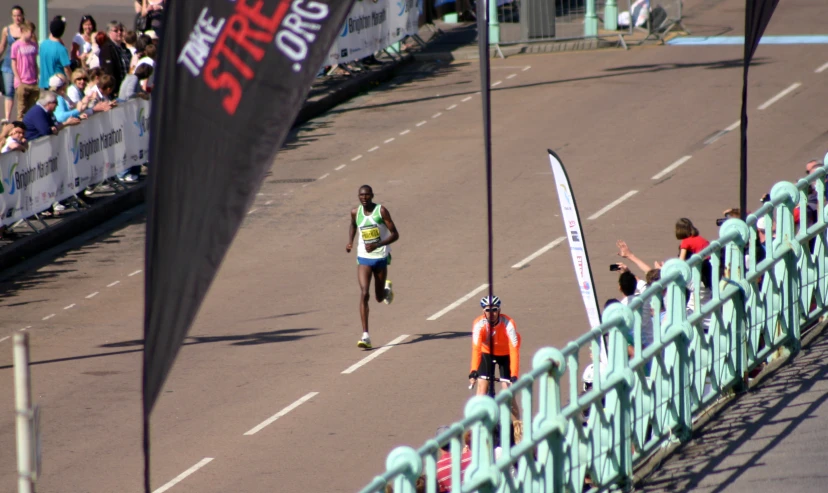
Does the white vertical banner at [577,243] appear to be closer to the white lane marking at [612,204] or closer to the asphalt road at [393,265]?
the asphalt road at [393,265]

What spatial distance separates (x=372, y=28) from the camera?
29125 millimetres

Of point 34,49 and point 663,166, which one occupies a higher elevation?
point 34,49

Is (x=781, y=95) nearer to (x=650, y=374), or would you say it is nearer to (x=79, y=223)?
(x=79, y=223)

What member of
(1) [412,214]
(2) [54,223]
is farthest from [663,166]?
(2) [54,223]

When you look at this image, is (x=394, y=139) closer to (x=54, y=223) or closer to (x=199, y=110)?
(x=54, y=223)

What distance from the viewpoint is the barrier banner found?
92.3 ft

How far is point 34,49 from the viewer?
22344 millimetres

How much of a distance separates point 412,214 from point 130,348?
6.08m

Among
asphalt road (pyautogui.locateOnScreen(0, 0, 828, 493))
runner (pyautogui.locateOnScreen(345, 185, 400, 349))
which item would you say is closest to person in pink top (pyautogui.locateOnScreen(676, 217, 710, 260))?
asphalt road (pyautogui.locateOnScreen(0, 0, 828, 493))

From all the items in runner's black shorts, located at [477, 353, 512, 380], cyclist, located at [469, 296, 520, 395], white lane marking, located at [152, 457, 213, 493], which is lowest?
white lane marking, located at [152, 457, 213, 493]

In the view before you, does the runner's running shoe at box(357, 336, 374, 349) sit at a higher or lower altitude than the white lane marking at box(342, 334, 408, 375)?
higher

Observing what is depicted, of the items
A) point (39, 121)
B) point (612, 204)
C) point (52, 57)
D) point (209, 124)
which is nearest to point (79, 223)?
point (39, 121)

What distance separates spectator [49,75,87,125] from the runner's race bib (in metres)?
6.24

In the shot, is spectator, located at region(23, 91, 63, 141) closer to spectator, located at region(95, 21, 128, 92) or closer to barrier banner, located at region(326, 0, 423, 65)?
spectator, located at region(95, 21, 128, 92)
